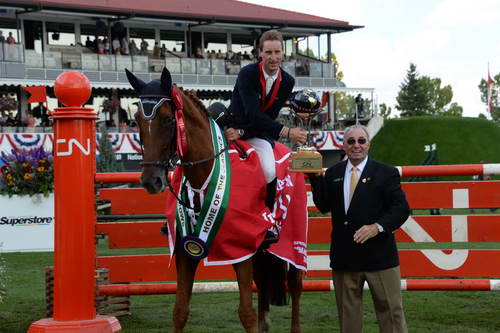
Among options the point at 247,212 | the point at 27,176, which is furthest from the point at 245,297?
the point at 27,176

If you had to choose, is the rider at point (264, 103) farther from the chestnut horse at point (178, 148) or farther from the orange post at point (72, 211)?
the orange post at point (72, 211)

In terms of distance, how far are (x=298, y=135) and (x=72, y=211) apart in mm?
1750

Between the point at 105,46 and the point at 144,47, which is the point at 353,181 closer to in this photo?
the point at 105,46

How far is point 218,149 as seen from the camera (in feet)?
18.4

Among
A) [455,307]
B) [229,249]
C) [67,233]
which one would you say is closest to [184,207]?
[229,249]

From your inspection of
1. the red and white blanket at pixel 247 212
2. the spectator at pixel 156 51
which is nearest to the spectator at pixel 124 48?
the spectator at pixel 156 51

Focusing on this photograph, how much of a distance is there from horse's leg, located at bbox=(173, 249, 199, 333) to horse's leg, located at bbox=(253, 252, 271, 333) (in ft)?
3.65

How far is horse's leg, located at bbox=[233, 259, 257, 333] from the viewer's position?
5.45m

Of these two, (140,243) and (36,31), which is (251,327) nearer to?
(140,243)

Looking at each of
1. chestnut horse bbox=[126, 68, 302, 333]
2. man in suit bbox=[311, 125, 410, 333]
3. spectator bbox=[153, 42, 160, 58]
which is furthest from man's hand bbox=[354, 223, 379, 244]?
spectator bbox=[153, 42, 160, 58]

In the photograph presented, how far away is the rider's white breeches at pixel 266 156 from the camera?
585 centimetres

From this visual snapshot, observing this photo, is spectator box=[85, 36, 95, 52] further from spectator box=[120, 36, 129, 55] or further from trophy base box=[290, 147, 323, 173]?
trophy base box=[290, 147, 323, 173]

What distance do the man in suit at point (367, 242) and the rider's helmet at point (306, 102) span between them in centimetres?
30

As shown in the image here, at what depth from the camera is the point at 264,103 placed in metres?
6.06
